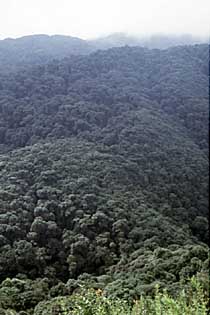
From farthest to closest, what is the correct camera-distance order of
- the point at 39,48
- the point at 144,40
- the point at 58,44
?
the point at 144,40, the point at 58,44, the point at 39,48

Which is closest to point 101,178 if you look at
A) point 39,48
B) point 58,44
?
point 39,48

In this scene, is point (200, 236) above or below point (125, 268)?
below

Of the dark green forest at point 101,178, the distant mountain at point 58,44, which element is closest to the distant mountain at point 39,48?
the distant mountain at point 58,44

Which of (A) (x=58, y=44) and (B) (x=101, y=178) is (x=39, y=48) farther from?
(B) (x=101, y=178)

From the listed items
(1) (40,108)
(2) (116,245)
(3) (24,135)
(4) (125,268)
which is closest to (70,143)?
(3) (24,135)

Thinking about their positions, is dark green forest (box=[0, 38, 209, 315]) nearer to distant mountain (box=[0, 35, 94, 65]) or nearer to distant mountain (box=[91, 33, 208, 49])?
distant mountain (box=[0, 35, 94, 65])

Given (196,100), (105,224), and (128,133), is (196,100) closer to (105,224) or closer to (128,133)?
(128,133)

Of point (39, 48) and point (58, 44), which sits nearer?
point (39, 48)

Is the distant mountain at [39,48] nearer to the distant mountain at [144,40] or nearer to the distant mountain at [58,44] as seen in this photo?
the distant mountain at [58,44]
